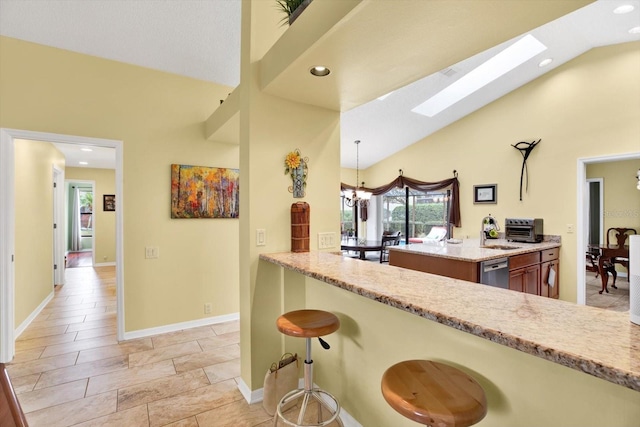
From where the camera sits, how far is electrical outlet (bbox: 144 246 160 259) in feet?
11.0

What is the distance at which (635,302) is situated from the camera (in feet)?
2.82

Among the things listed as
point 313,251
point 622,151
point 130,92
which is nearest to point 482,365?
point 313,251

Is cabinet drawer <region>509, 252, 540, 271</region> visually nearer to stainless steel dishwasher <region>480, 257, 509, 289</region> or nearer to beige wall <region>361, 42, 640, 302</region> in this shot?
stainless steel dishwasher <region>480, 257, 509, 289</region>

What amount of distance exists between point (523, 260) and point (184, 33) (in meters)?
4.46

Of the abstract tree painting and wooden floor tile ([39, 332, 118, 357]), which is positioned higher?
the abstract tree painting

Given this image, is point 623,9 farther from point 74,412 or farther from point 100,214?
point 100,214

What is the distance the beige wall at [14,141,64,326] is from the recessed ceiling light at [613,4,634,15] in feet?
21.6

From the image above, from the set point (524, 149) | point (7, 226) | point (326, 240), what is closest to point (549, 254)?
point (524, 149)

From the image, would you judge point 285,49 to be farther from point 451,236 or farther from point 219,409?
point 451,236

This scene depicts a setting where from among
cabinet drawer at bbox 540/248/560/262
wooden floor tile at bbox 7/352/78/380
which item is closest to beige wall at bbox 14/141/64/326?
wooden floor tile at bbox 7/352/78/380

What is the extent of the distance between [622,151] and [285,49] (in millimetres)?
4603

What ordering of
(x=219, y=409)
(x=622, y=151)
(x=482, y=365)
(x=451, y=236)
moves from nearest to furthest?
(x=482, y=365) → (x=219, y=409) → (x=622, y=151) → (x=451, y=236)

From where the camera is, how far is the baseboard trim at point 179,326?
3.30 meters

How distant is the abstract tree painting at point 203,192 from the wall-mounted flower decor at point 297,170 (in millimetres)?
1473
